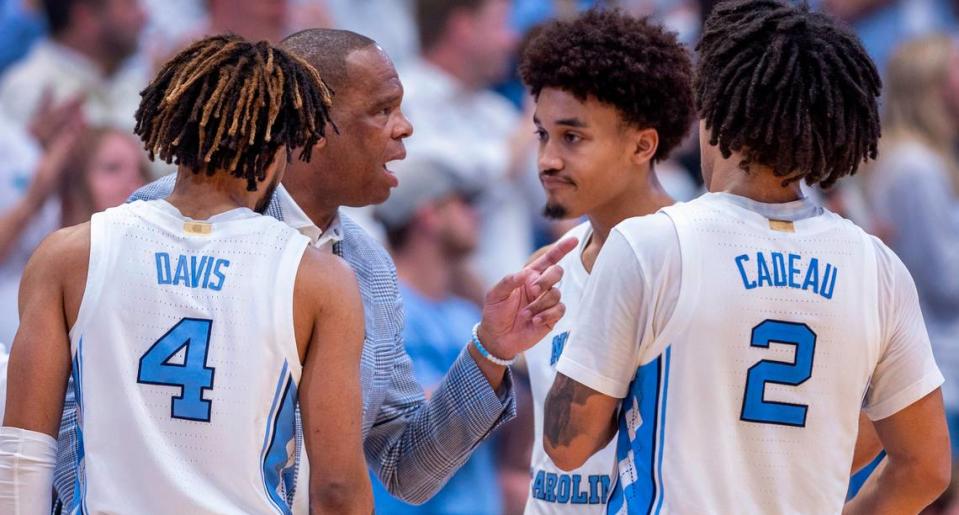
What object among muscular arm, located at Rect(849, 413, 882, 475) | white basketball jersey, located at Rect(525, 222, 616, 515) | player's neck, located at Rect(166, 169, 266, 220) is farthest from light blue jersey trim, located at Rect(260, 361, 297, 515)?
muscular arm, located at Rect(849, 413, 882, 475)

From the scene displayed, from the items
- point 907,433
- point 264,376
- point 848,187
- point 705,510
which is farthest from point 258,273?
point 848,187

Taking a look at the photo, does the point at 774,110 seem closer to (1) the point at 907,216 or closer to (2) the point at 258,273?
(2) the point at 258,273

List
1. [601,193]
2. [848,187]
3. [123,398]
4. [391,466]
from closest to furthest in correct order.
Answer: [123,398] < [391,466] < [601,193] < [848,187]

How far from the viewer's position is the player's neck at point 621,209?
13.6 feet

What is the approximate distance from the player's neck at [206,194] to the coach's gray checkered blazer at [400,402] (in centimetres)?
61

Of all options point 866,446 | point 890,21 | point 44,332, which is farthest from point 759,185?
point 890,21

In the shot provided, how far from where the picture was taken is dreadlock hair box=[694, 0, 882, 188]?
294 cm

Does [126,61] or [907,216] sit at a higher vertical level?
[126,61]

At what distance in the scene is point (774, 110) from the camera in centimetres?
293

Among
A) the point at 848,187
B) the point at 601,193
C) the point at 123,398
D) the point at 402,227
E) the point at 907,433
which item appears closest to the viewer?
the point at 123,398

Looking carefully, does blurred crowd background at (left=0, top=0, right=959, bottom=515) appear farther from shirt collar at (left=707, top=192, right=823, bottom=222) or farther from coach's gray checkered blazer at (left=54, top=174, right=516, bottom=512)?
shirt collar at (left=707, top=192, right=823, bottom=222)

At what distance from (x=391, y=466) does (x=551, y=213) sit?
0.95 metres

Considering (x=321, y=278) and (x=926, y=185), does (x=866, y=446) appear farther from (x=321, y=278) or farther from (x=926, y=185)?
(x=926, y=185)

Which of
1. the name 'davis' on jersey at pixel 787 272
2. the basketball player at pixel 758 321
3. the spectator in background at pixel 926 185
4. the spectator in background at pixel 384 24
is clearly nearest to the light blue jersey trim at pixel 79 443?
the basketball player at pixel 758 321
